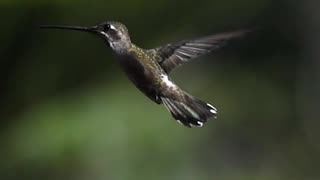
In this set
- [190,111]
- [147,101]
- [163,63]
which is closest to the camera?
[190,111]

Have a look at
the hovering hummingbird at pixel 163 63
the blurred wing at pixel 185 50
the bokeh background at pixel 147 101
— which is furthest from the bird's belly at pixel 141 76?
the bokeh background at pixel 147 101

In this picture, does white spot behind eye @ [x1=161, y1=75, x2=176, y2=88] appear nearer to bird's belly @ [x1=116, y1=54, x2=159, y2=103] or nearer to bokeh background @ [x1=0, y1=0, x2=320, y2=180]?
bird's belly @ [x1=116, y1=54, x2=159, y2=103]

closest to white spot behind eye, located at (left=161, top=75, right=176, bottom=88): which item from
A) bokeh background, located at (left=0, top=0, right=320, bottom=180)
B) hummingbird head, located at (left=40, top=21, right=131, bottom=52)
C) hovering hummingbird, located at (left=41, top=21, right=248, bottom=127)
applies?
hovering hummingbird, located at (left=41, top=21, right=248, bottom=127)

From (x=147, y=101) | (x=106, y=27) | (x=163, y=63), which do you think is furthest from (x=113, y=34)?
(x=147, y=101)

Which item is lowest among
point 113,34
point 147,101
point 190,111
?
point 147,101

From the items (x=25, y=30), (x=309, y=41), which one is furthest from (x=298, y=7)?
(x=25, y=30)

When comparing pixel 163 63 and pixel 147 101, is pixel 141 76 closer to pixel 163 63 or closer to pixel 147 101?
pixel 163 63

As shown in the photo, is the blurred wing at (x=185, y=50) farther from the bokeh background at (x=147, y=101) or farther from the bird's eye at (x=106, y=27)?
the bokeh background at (x=147, y=101)
